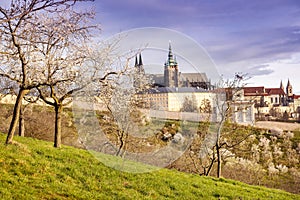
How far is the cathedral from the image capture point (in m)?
15.8

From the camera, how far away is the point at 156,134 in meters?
18.6

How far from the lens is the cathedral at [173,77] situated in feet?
51.9

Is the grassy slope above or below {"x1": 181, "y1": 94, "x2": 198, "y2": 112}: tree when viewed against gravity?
below

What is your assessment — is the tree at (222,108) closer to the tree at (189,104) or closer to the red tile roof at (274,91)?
the tree at (189,104)

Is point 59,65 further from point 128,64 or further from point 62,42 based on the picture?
point 128,64

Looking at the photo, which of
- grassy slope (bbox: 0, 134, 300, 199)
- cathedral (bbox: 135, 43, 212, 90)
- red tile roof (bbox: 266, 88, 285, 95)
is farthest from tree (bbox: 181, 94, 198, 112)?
red tile roof (bbox: 266, 88, 285, 95)

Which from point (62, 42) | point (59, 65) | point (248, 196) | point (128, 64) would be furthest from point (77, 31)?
point (248, 196)

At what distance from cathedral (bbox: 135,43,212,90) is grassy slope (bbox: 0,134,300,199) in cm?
422

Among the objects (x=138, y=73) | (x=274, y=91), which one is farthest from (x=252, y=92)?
(x=138, y=73)

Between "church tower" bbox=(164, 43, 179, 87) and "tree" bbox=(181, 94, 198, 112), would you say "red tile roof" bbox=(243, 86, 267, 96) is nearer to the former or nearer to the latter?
"tree" bbox=(181, 94, 198, 112)

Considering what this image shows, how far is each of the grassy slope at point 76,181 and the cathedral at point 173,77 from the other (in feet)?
13.8

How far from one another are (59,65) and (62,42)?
141cm

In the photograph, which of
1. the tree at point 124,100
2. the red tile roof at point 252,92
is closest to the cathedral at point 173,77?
the tree at point 124,100

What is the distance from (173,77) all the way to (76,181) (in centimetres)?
686
